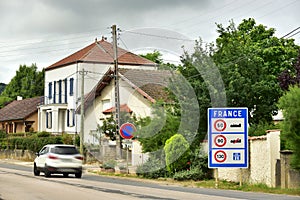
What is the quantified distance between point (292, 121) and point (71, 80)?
42121 millimetres

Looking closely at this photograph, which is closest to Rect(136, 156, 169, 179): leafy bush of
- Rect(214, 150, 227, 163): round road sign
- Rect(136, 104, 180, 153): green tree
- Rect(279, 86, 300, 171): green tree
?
Rect(136, 104, 180, 153): green tree

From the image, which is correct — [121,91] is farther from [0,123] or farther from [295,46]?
[0,123]

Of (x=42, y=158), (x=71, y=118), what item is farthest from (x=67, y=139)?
(x=42, y=158)

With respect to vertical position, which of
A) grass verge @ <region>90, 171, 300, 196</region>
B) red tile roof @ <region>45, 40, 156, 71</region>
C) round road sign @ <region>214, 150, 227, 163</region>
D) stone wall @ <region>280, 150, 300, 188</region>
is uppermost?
red tile roof @ <region>45, 40, 156, 71</region>

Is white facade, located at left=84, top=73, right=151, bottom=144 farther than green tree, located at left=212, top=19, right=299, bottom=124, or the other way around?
white facade, located at left=84, top=73, right=151, bottom=144

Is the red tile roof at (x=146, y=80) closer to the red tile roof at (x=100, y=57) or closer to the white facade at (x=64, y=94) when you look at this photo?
the red tile roof at (x=100, y=57)

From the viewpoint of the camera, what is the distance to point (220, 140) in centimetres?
2406

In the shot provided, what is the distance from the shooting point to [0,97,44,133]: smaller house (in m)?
72.4

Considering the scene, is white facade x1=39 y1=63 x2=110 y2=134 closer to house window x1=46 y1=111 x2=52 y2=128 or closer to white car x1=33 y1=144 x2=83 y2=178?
house window x1=46 y1=111 x2=52 y2=128

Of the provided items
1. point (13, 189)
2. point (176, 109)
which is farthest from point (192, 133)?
point (13, 189)

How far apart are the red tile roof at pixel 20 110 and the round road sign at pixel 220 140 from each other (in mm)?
50881

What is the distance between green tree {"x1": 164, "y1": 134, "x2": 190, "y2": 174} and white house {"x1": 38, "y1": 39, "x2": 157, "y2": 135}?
22864 millimetres

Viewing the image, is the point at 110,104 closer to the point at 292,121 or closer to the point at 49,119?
the point at 49,119

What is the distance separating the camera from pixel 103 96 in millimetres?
50844
